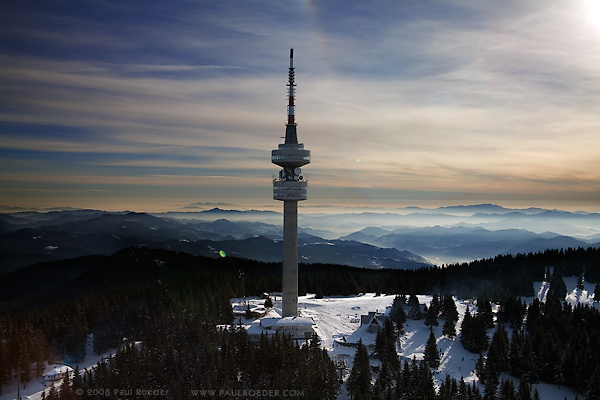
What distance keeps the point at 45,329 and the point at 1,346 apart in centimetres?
1328

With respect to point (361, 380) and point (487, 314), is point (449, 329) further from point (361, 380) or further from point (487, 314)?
point (361, 380)

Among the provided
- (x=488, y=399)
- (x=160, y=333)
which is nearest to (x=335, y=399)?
(x=488, y=399)

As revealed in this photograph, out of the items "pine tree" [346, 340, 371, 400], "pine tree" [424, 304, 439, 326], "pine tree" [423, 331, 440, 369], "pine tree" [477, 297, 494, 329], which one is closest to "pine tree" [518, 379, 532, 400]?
"pine tree" [423, 331, 440, 369]

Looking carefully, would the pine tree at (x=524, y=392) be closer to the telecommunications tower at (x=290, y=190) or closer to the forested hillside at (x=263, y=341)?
the forested hillside at (x=263, y=341)

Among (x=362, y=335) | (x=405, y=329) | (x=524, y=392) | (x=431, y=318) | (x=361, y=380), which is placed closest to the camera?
(x=361, y=380)

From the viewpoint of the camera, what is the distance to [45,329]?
289ft

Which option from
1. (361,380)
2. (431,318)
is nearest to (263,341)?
(361,380)

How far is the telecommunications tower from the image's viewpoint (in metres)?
83.1

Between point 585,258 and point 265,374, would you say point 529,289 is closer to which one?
point 585,258

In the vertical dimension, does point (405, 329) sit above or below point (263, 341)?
below

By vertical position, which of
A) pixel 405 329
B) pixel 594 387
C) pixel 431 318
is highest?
pixel 431 318

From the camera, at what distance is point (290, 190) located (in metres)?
82.9

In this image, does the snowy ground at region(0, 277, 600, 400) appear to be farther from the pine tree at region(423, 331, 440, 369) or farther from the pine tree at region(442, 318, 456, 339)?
the pine tree at region(423, 331, 440, 369)

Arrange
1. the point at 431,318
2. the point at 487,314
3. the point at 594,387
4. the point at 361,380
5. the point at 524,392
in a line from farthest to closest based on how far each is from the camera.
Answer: the point at 487,314 → the point at 431,318 → the point at 594,387 → the point at 524,392 → the point at 361,380
